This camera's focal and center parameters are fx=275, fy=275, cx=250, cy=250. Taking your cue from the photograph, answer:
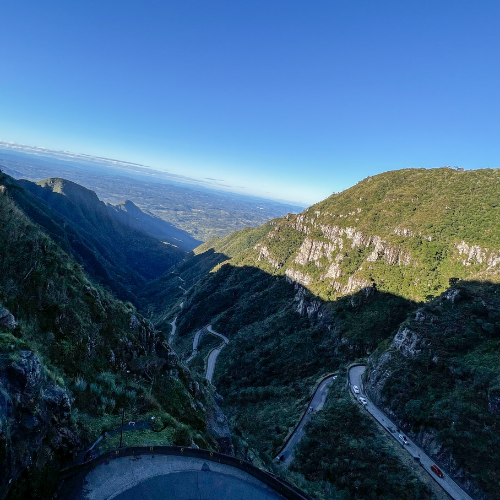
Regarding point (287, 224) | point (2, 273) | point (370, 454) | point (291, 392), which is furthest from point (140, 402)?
point (287, 224)

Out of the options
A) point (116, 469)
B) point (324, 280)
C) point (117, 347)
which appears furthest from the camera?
point (324, 280)

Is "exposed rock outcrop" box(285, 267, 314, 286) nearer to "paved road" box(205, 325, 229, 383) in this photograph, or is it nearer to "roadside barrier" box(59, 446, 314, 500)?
"paved road" box(205, 325, 229, 383)

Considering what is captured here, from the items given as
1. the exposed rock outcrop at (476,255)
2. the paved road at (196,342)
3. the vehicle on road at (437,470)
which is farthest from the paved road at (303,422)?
the paved road at (196,342)

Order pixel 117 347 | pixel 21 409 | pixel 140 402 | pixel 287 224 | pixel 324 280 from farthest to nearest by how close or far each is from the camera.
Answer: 1. pixel 287 224
2. pixel 324 280
3. pixel 117 347
4. pixel 140 402
5. pixel 21 409

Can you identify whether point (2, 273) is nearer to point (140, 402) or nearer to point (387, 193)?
point (140, 402)

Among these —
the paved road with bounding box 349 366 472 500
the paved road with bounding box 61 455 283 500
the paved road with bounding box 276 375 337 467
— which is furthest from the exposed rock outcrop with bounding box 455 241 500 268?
the paved road with bounding box 61 455 283 500

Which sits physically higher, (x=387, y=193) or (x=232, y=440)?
(x=387, y=193)

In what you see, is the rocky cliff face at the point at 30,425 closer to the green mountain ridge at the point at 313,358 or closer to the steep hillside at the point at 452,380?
the green mountain ridge at the point at 313,358
